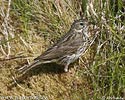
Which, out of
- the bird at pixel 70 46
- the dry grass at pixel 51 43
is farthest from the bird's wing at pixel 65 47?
the dry grass at pixel 51 43

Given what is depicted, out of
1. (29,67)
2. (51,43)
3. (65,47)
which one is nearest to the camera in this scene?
Answer: (29,67)

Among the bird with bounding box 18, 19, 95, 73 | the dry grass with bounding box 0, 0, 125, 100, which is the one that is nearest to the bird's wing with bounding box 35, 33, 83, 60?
the bird with bounding box 18, 19, 95, 73

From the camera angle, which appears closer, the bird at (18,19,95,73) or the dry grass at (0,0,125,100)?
the dry grass at (0,0,125,100)

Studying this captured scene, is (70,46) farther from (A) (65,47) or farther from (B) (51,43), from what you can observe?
(B) (51,43)

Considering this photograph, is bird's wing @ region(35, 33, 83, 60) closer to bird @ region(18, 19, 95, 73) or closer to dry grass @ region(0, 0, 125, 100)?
bird @ region(18, 19, 95, 73)

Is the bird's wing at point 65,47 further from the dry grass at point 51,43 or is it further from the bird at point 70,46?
the dry grass at point 51,43

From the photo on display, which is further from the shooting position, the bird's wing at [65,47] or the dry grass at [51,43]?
the bird's wing at [65,47]

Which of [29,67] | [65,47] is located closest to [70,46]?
[65,47]
